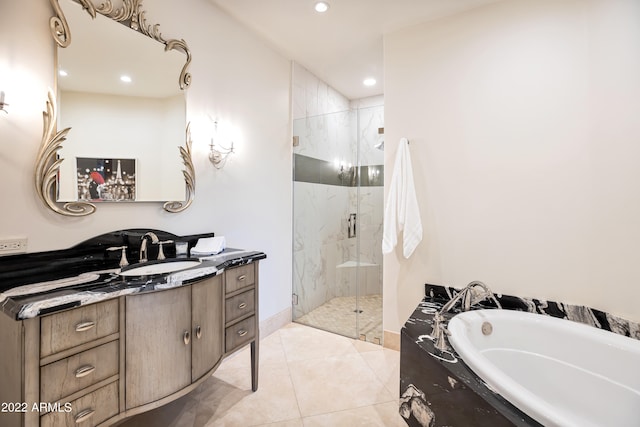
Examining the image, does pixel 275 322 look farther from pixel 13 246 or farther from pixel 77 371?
pixel 13 246

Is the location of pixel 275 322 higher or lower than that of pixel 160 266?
lower

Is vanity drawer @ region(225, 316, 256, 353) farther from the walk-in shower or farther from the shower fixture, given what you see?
the shower fixture

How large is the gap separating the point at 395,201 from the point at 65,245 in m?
2.17

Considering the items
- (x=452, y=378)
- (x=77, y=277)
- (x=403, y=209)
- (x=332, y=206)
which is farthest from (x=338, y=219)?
(x=77, y=277)

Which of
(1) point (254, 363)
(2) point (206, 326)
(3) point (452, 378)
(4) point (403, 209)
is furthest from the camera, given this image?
(4) point (403, 209)

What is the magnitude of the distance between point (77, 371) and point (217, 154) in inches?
62.3

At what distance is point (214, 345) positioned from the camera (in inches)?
64.3

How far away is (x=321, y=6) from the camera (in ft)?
7.19

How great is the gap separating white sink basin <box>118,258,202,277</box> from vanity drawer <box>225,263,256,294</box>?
0.70ft

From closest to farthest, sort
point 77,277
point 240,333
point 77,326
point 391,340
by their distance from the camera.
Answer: point 77,326, point 77,277, point 240,333, point 391,340

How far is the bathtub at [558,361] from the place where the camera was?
1.39 m

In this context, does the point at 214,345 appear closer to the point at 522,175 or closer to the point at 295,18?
the point at 522,175

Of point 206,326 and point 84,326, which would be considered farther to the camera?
point 206,326

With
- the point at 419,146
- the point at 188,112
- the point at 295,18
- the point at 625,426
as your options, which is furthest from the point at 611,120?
the point at 188,112
